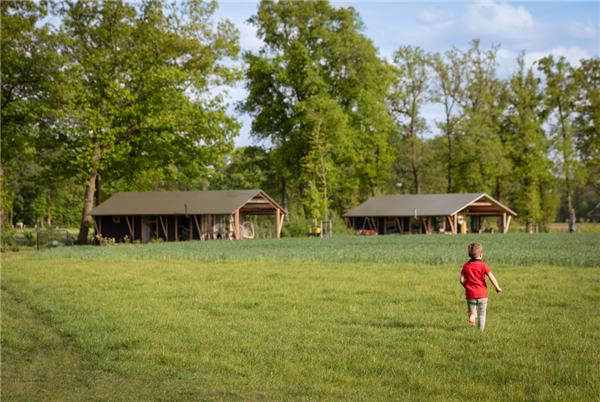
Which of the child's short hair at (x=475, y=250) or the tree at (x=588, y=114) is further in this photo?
the tree at (x=588, y=114)

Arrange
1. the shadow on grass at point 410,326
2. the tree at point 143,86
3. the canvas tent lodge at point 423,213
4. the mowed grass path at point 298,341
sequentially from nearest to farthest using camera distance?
the mowed grass path at point 298,341 → the shadow on grass at point 410,326 → the tree at point 143,86 → the canvas tent lodge at point 423,213

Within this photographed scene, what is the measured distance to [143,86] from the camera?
37.7 metres

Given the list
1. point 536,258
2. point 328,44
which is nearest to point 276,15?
point 328,44

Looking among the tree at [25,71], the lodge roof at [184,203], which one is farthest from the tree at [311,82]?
the tree at [25,71]

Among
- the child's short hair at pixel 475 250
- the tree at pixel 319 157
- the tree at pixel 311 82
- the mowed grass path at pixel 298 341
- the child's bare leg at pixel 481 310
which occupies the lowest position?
the mowed grass path at pixel 298 341

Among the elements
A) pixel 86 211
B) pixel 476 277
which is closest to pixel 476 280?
pixel 476 277

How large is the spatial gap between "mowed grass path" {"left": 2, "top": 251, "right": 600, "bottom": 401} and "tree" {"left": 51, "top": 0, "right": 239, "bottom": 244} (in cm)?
2384

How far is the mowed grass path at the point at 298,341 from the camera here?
221 inches

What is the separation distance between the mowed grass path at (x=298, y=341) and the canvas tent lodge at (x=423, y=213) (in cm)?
3454

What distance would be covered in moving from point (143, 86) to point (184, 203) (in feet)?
30.2

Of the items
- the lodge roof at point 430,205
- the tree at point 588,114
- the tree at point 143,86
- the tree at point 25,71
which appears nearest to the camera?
the tree at point 25,71

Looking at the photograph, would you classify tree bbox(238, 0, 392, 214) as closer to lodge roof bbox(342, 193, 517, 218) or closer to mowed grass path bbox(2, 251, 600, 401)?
lodge roof bbox(342, 193, 517, 218)

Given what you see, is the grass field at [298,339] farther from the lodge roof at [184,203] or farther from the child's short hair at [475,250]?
the lodge roof at [184,203]

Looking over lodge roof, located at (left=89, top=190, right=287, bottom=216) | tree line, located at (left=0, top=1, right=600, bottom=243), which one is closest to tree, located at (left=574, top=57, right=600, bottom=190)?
tree line, located at (left=0, top=1, right=600, bottom=243)
